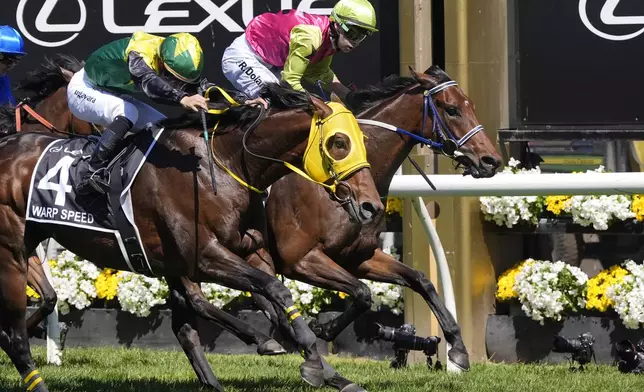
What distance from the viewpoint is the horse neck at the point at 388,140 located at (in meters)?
6.95

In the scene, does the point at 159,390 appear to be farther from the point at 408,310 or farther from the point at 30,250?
the point at 408,310

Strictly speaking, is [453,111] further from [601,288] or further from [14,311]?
[14,311]

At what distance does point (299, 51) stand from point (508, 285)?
254 centimetres

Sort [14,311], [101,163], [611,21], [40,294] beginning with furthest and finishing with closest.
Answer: [611,21], [40,294], [14,311], [101,163]

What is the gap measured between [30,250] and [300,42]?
167cm

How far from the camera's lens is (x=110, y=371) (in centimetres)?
757

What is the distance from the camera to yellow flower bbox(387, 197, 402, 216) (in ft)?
28.7

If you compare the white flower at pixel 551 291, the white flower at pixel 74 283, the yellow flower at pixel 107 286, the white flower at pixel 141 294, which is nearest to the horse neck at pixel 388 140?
the white flower at pixel 551 291

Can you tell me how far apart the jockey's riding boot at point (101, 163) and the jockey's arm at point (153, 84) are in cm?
29

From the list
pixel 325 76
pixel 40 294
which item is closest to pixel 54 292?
pixel 40 294

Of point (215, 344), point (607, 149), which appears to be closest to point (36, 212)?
point (215, 344)

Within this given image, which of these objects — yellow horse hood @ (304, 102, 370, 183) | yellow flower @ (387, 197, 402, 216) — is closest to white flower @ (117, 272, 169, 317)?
yellow flower @ (387, 197, 402, 216)

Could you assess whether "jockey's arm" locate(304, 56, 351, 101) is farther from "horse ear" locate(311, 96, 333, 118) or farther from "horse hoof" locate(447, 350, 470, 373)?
"horse hoof" locate(447, 350, 470, 373)

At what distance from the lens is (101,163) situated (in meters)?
6.16
